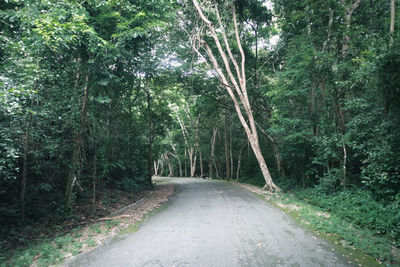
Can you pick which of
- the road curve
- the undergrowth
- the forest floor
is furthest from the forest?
the road curve

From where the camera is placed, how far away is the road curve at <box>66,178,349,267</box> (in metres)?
3.54

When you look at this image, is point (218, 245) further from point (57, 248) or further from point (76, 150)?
point (76, 150)

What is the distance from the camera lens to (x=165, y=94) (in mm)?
15109

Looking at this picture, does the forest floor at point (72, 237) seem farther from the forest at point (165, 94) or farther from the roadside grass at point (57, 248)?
the forest at point (165, 94)

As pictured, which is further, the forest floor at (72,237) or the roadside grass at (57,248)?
the forest floor at (72,237)

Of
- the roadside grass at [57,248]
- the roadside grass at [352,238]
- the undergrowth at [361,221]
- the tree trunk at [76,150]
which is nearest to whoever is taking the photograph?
the roadside grass at [352,238]

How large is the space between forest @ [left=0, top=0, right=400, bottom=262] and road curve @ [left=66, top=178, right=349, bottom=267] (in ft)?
4.41

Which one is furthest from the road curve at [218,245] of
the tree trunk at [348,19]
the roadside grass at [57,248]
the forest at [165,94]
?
the tree trunk at [348,19]

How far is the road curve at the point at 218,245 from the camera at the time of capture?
3543 mm

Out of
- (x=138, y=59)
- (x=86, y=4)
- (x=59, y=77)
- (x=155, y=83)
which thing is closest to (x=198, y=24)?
(x=155, y=83)

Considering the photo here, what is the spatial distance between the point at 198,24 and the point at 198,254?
1354 centimetres

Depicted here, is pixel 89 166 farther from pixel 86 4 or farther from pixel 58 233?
pixel 86 4

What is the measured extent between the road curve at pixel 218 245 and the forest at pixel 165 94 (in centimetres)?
134

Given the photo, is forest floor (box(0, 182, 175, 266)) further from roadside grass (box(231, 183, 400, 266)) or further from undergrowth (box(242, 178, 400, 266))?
undergrowth (box(242, 178, 400, 266))
